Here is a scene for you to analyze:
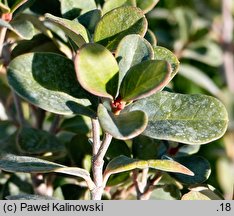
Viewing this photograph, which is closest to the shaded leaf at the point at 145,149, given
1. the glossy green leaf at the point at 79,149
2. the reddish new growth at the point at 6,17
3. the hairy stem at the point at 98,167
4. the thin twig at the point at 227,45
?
the glossy green leaf at the point at 79,149

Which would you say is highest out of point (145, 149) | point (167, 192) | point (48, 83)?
point (48, 83)

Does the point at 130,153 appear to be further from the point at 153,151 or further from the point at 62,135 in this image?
the point at 62,135

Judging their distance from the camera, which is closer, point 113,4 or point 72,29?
point 72,29

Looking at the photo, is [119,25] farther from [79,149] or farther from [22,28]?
[79,149]

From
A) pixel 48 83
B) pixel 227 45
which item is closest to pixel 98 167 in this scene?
pixel 48 83

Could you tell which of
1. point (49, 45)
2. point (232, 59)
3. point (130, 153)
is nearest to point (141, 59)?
point (130, 153)

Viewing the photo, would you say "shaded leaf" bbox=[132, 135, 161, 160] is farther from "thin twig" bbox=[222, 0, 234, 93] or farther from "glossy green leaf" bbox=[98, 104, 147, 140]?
"thin twig" bbox=[222, 0, 234, 93]

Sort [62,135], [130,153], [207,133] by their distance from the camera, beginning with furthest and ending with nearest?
[62,135] < [130,153] < [207,133]

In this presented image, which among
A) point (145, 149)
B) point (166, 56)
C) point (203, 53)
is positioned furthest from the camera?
point (203, 53)
